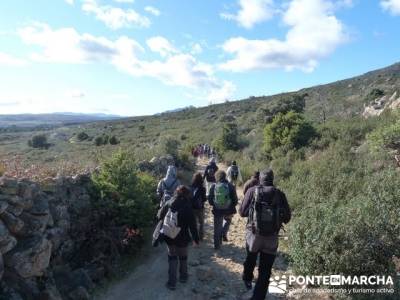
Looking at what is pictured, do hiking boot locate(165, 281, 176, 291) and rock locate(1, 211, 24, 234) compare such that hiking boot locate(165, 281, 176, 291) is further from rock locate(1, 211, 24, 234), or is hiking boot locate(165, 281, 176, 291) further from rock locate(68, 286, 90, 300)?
rock locate(1, 211, 24, 234)

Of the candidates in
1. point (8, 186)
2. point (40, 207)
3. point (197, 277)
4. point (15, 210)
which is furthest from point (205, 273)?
point (8, 186)

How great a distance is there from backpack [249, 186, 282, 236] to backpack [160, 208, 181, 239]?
1517mm

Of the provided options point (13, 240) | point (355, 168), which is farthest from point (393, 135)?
point (13, 240)

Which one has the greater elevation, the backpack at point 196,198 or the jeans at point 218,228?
the backpack at point 196,198

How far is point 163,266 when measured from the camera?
8.75 meters

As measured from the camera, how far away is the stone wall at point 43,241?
6.22m

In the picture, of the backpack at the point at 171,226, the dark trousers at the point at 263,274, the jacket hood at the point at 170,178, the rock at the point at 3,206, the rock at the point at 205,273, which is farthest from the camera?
the jacket hood at the point at 170,178

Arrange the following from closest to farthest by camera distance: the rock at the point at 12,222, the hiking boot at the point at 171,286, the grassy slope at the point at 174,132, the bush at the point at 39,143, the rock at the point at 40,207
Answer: the rock at the point at 12,222
the rock at the point at 40,207
the hiking boot at the point at 171,286
the grassy slope at the point at 174,132
the bush at the point at 39,143

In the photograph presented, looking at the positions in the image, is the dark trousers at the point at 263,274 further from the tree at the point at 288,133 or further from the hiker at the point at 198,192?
the tree at the point at 288,133

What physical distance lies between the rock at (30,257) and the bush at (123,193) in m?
2.29

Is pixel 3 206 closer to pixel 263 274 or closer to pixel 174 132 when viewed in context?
pixel 263 274

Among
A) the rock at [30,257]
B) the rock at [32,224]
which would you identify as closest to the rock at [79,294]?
the rock at [30,257]

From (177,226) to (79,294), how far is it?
1.98 m

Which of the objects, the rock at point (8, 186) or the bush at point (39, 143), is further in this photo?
the bush at point (39, 143)
